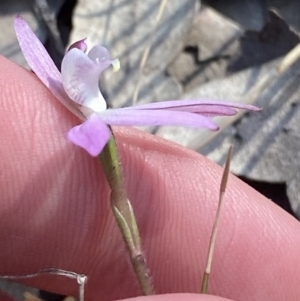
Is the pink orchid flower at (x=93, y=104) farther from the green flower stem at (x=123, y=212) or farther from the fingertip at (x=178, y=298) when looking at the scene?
the fingertip at (x=178, y=298)

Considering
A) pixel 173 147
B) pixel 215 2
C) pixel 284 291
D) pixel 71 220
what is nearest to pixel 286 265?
pixel 284 291

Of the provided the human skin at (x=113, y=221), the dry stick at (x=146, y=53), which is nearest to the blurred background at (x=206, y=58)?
the dry stick at (x=146, y=53)

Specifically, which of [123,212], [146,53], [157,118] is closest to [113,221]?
[123,212]

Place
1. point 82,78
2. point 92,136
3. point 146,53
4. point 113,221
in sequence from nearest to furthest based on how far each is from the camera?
point 92,136 → point 82,78 → point 113,221 → point 146,53

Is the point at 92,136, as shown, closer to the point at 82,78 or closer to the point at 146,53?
the point at 82,78

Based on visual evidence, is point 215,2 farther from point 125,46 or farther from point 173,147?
point 173,147

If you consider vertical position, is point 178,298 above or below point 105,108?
below
